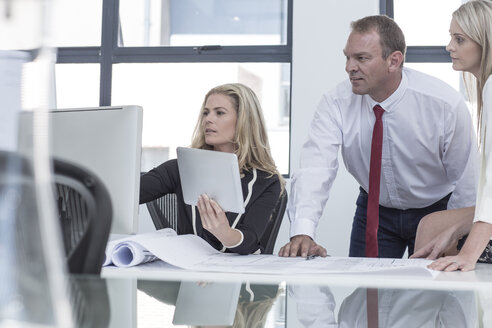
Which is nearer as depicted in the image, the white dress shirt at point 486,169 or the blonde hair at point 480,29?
the white dress shirt at point 486,169

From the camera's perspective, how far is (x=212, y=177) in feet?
4.67

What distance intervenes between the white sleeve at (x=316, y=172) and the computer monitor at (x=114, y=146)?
0.63m

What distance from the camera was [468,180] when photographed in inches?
75.8

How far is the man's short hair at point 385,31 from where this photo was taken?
6.71 feet

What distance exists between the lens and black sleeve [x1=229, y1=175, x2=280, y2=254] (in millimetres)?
1655

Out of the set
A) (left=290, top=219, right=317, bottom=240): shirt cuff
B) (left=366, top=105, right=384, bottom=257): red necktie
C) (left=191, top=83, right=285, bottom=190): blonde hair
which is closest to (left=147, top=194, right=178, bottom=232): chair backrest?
(left=191, top=83, right=285, bottom=190): blonde hair

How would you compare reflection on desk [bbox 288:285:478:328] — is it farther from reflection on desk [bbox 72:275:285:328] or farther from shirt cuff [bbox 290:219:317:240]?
shirt cuff [bbox 290:219:317:240]

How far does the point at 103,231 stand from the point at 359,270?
0.72 meters

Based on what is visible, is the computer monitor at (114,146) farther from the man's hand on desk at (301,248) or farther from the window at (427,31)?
the window at (427,31)

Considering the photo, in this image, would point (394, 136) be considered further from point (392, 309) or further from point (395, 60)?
point (392, 309)

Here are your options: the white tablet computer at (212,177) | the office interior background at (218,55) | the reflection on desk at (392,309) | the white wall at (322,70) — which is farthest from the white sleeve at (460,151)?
the office interior background at (218,55)

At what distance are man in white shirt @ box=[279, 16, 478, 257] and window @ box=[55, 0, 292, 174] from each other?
5.69 ft

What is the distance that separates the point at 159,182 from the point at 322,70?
1.87 meters

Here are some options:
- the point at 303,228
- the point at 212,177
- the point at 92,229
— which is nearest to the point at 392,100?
the point at 303,228
